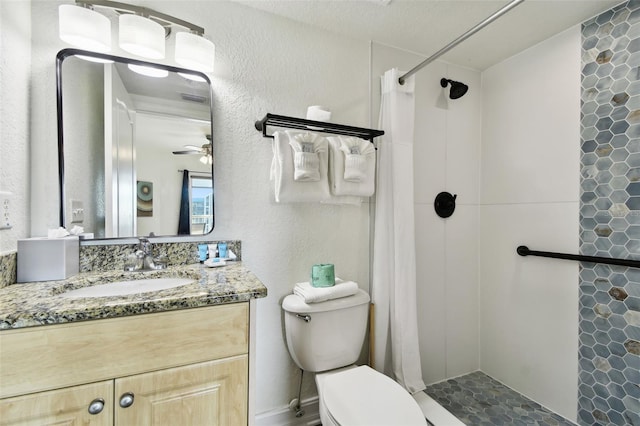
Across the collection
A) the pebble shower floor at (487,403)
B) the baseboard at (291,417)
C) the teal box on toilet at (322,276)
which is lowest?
the pebble shower floor at (487,403)

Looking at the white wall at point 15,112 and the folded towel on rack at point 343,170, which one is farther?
the folded towel on rack at point 343,170

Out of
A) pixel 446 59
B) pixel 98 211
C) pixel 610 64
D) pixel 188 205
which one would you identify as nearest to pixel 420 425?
pixel 188 205

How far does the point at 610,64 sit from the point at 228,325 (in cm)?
214

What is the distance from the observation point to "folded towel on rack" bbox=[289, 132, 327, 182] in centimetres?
133

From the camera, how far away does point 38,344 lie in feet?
2.32

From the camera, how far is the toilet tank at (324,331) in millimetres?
1335

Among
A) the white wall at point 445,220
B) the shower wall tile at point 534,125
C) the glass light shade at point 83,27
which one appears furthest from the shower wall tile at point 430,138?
the glass light shade at point 83,27

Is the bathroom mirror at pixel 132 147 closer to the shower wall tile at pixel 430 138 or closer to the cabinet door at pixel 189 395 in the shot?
the cabinet door at pixel 189 395

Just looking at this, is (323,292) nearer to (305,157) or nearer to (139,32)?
(305,157)

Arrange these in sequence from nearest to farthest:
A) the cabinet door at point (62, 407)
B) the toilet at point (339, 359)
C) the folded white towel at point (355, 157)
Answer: the cabinet door at point (62, 407) → the toilet at point (339, 359) → the folded white towel at point (355, 157)

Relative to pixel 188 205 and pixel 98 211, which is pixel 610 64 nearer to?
pixel 188 205

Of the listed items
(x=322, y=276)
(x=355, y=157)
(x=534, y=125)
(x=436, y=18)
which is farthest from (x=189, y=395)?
(x=534, y=125)

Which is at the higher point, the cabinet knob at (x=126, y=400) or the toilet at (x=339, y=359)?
the cabinet knob at (x=126, y=400)

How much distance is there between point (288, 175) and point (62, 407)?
105 cm
